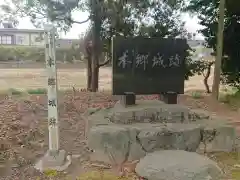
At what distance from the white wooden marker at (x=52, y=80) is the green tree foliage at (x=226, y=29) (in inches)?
289

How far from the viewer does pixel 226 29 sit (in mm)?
10617

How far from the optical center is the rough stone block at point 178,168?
140 inches

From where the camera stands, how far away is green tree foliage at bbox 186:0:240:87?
1044cm

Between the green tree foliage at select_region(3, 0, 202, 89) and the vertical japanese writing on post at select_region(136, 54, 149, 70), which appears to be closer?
the vertical japanese writing on post at select_region(136, 54, 149, 70)

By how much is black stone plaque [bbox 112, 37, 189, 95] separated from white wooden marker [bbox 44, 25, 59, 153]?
116 cm

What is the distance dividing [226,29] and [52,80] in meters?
8.27

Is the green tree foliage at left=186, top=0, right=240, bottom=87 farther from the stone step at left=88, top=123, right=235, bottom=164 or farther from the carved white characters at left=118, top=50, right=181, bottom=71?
the stone step at left=88, top=123, right=235, bottom=164

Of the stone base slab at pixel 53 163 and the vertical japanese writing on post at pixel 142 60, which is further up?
the vertical japanese writing on post at pixel 142 60

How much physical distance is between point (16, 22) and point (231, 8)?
6.89 meters

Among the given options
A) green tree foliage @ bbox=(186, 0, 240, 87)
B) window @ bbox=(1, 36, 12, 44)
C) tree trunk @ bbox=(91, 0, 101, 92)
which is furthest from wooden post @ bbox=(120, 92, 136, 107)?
window @ bbox=(1, 36, 12, 44)

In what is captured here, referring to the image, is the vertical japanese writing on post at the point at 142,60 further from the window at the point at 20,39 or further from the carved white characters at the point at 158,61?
the window at the point at 20,39

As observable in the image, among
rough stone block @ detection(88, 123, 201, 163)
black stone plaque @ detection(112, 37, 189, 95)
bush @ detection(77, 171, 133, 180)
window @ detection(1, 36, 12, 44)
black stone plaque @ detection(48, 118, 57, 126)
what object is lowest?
bush @ detection(77, 171, 133, 180)

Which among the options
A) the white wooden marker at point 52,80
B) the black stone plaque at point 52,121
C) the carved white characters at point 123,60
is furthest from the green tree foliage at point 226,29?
the black stone plaque at point 52,121

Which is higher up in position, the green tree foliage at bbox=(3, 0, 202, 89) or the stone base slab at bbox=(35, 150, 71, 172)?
the green tree foliage at bbox=(3, 0, 202, 89)
